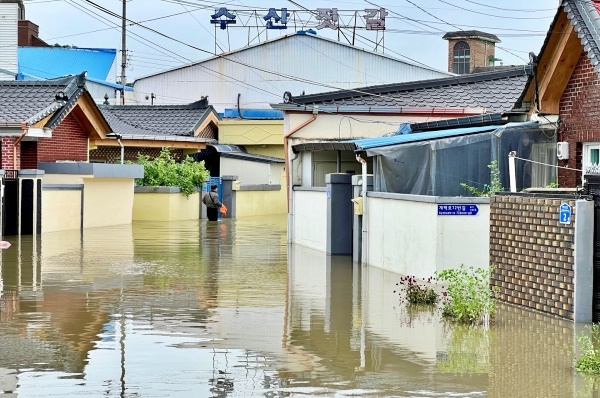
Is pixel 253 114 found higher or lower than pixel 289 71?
lower

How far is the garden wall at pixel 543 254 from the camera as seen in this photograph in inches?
522

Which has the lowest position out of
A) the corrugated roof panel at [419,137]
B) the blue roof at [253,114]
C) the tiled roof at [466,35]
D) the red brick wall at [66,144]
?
the corrugated roof panel at [419,137]

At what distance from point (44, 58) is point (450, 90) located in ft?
118

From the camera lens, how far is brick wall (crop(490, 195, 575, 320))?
13.6 m

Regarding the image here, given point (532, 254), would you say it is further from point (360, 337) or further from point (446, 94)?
point (446, 94)

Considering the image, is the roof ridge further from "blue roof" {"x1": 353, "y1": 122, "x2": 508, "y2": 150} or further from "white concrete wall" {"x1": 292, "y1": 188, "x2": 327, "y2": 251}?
"blue roof" {"x1": 353, "y1": 122, "x2": 508, "y2": 150}

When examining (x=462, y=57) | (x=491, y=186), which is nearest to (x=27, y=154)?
(x=491, y=186)

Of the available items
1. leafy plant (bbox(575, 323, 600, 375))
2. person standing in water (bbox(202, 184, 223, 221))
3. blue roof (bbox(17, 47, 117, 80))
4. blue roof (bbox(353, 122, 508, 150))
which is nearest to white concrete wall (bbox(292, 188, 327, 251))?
blue roof (bbox(353, 122, 508, 150))

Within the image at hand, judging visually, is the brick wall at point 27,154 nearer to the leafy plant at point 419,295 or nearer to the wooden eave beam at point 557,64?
the wooden eave beam at point 557,64

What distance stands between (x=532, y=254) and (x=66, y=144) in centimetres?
2340

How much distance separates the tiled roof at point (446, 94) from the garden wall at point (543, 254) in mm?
12200

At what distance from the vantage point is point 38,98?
3231 cm

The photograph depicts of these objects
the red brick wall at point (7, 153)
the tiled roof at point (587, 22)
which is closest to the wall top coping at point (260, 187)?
the red brick wall at point (7, 153)

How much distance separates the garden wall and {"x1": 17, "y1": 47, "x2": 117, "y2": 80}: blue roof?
4422 centimetres
